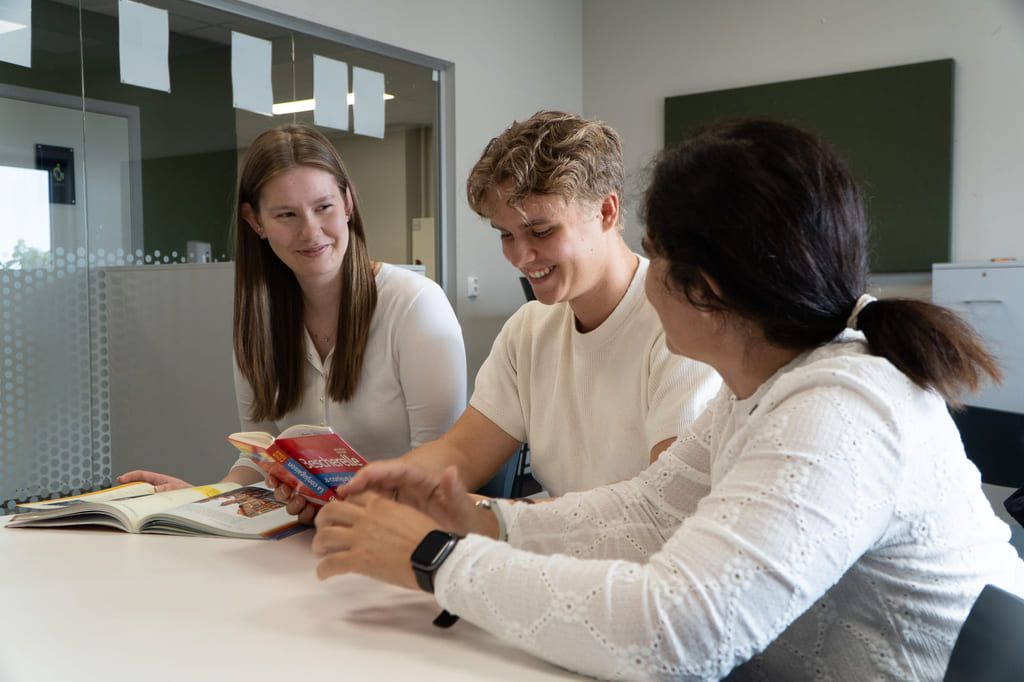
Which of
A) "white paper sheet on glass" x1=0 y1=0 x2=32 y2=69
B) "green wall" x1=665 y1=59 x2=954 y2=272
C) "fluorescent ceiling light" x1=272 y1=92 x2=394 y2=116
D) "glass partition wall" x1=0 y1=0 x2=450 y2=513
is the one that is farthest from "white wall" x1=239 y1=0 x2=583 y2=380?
"white paper sheet on glass" x1=0 y1=0 x2=32 y2=69

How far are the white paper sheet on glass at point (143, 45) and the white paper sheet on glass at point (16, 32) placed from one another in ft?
1.04

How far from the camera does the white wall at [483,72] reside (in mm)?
4434

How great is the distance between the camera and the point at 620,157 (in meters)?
1.57

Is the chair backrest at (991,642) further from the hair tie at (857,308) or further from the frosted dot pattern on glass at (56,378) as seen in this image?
the frosted dot pattern on glass at (56,378)

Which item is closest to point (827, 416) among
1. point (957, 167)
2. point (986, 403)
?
point (986, 403)

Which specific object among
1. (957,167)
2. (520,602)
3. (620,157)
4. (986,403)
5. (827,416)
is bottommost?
(986,403)

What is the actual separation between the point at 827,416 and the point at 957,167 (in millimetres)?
4298

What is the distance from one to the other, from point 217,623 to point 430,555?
0.85ft

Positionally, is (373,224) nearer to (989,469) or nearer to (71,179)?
(71,179)

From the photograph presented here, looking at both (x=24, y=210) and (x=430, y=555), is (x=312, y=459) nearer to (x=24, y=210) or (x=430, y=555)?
(x=430, y=555)

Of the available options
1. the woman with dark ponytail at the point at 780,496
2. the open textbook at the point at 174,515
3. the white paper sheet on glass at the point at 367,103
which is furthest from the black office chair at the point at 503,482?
the white paper sheet on glass at the point at 367,103

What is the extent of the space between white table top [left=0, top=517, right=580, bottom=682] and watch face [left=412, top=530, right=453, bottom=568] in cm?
8

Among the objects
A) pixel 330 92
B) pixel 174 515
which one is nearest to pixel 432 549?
pixel 174 515

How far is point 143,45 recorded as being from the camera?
3.26m
